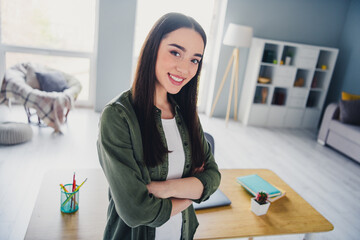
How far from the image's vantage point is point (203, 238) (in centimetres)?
125

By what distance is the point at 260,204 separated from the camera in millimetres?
1449

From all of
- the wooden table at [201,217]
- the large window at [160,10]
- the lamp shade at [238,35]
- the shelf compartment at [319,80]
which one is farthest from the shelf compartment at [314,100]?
the wooden table at [201,217]

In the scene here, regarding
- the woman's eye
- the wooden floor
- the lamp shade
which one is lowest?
the wooden floor

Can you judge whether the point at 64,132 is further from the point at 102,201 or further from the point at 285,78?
the point at 285,78

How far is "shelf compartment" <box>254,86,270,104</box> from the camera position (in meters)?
5.18

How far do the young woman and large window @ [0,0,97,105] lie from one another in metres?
4.08

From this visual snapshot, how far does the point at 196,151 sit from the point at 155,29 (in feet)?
1.57

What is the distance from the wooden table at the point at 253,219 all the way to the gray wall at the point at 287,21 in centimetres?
382

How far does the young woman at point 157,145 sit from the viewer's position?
0.87m

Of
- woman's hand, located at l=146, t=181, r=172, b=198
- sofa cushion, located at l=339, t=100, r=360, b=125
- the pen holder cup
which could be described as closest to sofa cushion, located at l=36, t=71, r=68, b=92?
the pen holder cup

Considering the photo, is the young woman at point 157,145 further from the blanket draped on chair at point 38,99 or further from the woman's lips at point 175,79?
the blanket draped on chair at point 38,99

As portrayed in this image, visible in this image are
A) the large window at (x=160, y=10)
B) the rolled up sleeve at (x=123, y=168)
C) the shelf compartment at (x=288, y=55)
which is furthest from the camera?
the shelf compartment at (x=288, y=55)

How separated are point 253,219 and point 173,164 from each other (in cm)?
66

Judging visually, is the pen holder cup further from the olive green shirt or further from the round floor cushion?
the round floor cushion
